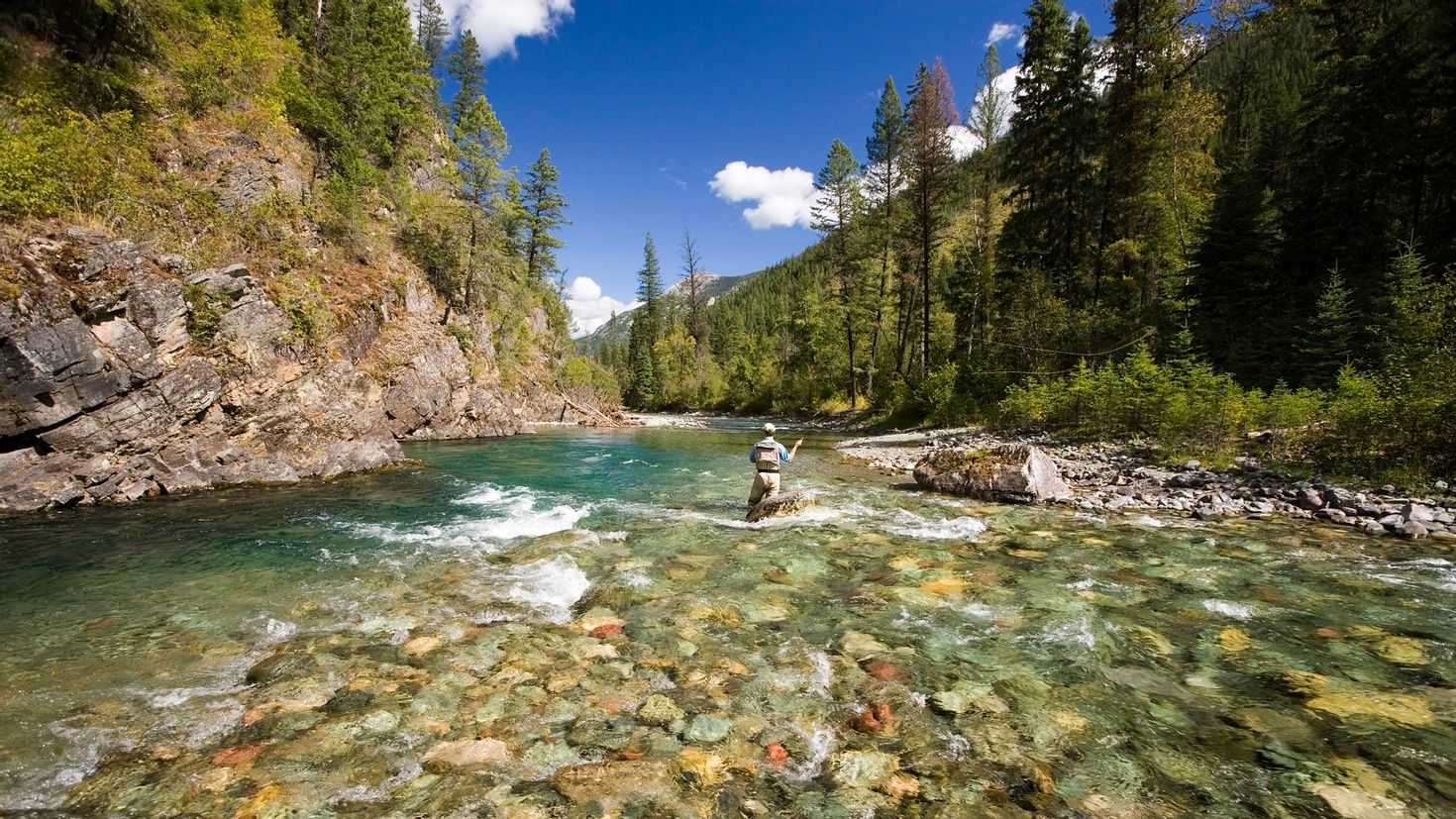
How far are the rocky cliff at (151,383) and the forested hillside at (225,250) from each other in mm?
42

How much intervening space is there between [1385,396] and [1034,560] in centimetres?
890

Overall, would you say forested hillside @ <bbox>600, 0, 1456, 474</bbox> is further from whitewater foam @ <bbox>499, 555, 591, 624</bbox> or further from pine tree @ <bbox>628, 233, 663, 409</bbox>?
pine tree @ <bbox>628, 233, 663, 409</bbox>

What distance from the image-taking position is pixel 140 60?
55.0 feet

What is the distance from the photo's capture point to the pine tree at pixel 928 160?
27.2 meters

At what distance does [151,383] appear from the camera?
467 inches

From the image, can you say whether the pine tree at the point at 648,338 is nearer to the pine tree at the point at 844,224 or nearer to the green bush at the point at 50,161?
the pine tree at the point at 844,224

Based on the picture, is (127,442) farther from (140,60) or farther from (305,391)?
(140,60)

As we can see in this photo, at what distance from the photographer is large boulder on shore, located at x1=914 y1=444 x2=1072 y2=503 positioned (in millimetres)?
11562

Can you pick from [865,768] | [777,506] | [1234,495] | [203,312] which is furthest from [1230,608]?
[203,312]

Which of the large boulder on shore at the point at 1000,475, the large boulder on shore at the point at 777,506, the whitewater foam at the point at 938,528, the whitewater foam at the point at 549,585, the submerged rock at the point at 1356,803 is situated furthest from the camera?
the large boulder on shore at the point at 1000,475

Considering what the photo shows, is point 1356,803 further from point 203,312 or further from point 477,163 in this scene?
point 477,163

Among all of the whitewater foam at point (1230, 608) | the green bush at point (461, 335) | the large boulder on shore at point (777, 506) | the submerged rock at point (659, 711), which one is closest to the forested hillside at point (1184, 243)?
the whitewater foam at point (1230, 608)

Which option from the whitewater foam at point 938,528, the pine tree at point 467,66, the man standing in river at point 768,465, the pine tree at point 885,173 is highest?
the pine tree at point 467,66

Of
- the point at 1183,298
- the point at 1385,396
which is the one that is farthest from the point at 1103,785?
the point at 1183,298
